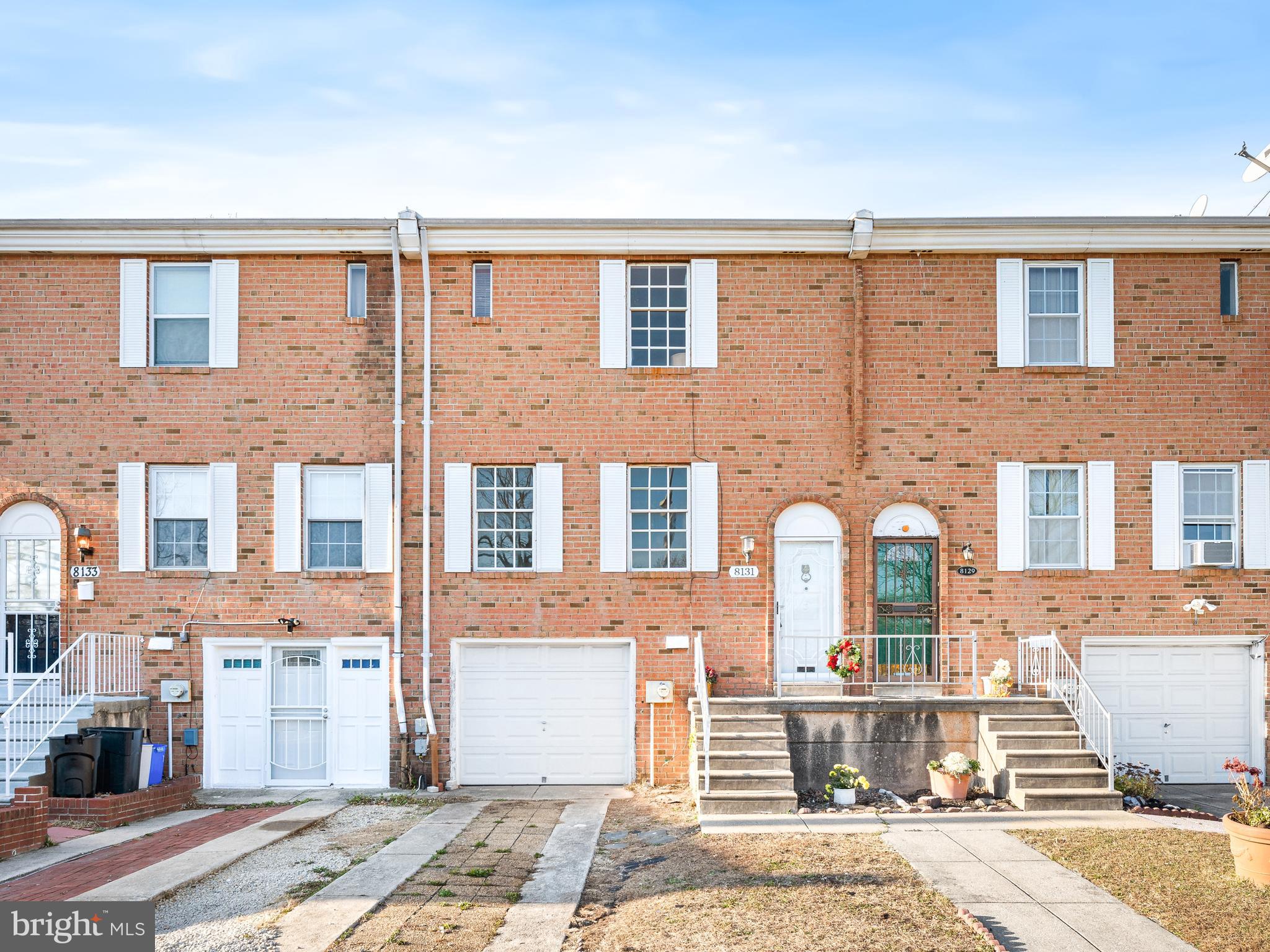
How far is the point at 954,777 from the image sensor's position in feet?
41.2

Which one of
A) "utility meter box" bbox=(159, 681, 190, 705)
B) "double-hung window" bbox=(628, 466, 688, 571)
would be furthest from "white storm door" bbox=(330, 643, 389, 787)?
"double-hung window" bbox=(628, 466, 688, 571)

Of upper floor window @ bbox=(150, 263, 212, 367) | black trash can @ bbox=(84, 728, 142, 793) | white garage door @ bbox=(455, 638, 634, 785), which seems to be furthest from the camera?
upper floor window @ bbox=(150, 263, 212, 367)

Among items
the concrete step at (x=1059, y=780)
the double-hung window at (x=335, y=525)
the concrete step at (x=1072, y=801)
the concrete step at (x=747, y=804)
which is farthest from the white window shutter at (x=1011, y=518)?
the double-hung window at (x=335, y=525)

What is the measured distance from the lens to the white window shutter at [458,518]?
14641mm

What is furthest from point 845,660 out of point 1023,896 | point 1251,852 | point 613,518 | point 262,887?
point 262,887

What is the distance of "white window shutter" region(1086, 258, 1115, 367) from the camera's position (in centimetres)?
1471

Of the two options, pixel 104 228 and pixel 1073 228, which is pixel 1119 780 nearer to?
pixel 1073 228

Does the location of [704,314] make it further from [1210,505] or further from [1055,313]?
[1210,505]

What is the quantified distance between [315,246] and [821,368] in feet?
22.9

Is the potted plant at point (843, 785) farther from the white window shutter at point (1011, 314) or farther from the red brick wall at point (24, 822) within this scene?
the red brick wall at point (24, 822)

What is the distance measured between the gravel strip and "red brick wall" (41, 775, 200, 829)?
2199 mm

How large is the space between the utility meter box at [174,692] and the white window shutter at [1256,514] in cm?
1413

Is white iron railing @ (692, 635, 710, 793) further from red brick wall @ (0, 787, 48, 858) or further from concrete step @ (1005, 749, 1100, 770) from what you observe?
red brick wall @ (0, 787, 48, 858)

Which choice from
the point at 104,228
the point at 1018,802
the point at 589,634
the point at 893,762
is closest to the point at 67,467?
the point at 104,228
